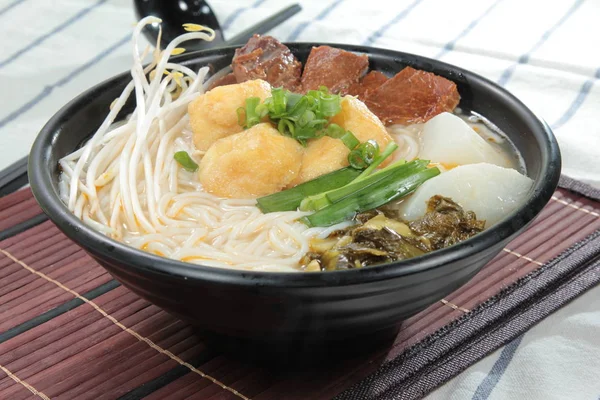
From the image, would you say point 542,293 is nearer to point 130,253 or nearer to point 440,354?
point 440,354

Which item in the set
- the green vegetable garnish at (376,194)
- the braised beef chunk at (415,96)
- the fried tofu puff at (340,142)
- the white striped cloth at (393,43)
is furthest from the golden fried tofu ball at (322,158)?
the white striped cloth at (393,43)

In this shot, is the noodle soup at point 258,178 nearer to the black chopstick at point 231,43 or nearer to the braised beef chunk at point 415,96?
the braised beef chunk at point 415,96

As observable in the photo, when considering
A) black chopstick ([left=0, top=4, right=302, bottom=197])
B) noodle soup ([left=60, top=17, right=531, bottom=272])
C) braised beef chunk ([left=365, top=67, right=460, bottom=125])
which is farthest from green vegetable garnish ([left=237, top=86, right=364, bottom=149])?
black chopstick ([left=0, top=4, right=302, bottom=197])

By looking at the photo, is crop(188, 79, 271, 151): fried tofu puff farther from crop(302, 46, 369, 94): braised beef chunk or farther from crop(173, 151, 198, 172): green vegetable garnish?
crop(302, 46, 369, 94): braised beef chunk

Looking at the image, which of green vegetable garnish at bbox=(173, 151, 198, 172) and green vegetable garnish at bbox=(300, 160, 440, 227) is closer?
green vegetable garnish at bbox=(300, 160, 440, 227)

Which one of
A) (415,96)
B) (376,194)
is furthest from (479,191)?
(415,96)

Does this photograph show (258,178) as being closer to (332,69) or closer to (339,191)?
(339,191)

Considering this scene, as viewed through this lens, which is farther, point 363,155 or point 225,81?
point 225,81
